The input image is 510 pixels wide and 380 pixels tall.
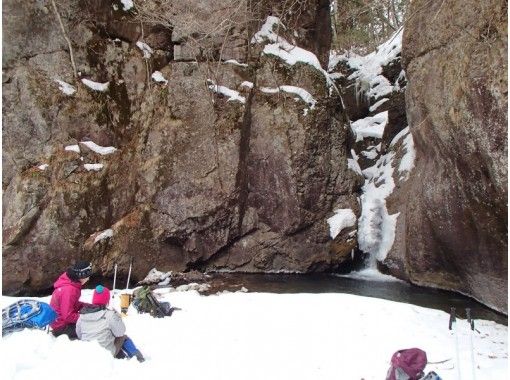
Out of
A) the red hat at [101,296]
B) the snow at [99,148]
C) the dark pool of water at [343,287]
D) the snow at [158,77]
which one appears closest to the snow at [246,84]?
the snow at [158,77]

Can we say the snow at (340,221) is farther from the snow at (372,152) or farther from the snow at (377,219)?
the snow at (372,152)

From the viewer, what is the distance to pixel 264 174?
15.7 metres

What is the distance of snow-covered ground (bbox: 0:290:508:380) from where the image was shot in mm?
3824

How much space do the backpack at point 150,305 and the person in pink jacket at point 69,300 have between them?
196cm

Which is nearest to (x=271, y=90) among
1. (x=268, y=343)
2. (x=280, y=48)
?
(x=280, y=48)

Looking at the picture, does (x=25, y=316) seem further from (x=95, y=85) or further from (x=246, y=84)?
(x=246, y=84)

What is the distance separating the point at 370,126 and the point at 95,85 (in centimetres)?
1297

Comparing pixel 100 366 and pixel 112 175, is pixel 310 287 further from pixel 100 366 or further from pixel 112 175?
pixel 100 366

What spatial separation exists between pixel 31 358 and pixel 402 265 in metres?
12.5

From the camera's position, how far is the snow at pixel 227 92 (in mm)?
15359

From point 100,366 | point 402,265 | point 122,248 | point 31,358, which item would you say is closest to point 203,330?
point 100,366

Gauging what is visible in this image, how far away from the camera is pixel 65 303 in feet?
17.5

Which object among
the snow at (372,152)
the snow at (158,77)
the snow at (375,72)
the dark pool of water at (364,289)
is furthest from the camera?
the snow at (375,72)

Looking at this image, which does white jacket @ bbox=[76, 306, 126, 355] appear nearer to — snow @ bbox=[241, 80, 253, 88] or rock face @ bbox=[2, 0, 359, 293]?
rock face @ bbox=[2, 0, 359, 293]
